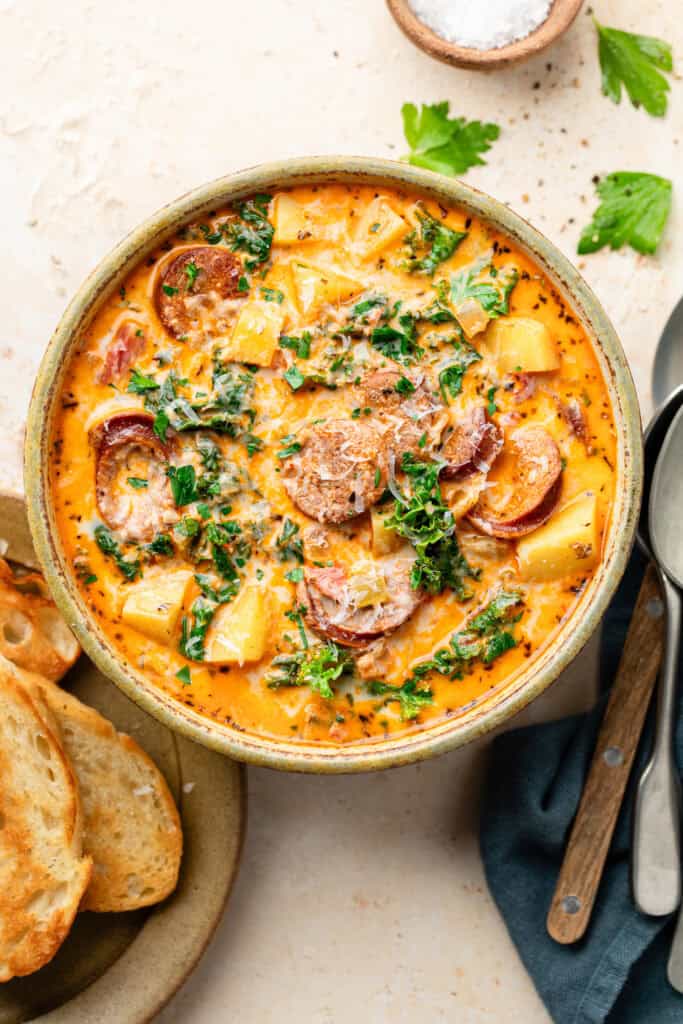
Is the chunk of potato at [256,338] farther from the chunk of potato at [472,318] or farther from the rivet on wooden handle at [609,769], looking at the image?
the rivet on wooden handle at [609,769]

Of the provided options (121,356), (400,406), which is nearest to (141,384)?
(121,356)

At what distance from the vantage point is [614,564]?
126 inches

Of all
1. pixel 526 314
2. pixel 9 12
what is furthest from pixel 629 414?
pixel 9 12

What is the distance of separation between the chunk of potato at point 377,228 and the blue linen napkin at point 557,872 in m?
1.34

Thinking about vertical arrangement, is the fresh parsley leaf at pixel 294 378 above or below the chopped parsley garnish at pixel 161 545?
above

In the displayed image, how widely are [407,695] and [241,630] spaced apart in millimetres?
492

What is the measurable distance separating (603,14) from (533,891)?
2.93m

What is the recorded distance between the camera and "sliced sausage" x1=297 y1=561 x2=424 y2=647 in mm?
3186

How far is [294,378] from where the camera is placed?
321 cm

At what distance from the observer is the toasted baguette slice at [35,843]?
340 cm

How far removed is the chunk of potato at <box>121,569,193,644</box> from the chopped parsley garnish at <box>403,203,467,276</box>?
106 centimetres

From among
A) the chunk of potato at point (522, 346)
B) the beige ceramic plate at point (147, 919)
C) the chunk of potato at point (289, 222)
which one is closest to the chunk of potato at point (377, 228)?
the chunk of potato at point (289, 222)

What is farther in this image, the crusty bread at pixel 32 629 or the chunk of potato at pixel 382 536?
the crusty bread at pixel 32 629

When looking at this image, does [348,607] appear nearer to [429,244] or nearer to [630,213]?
[429,244]
